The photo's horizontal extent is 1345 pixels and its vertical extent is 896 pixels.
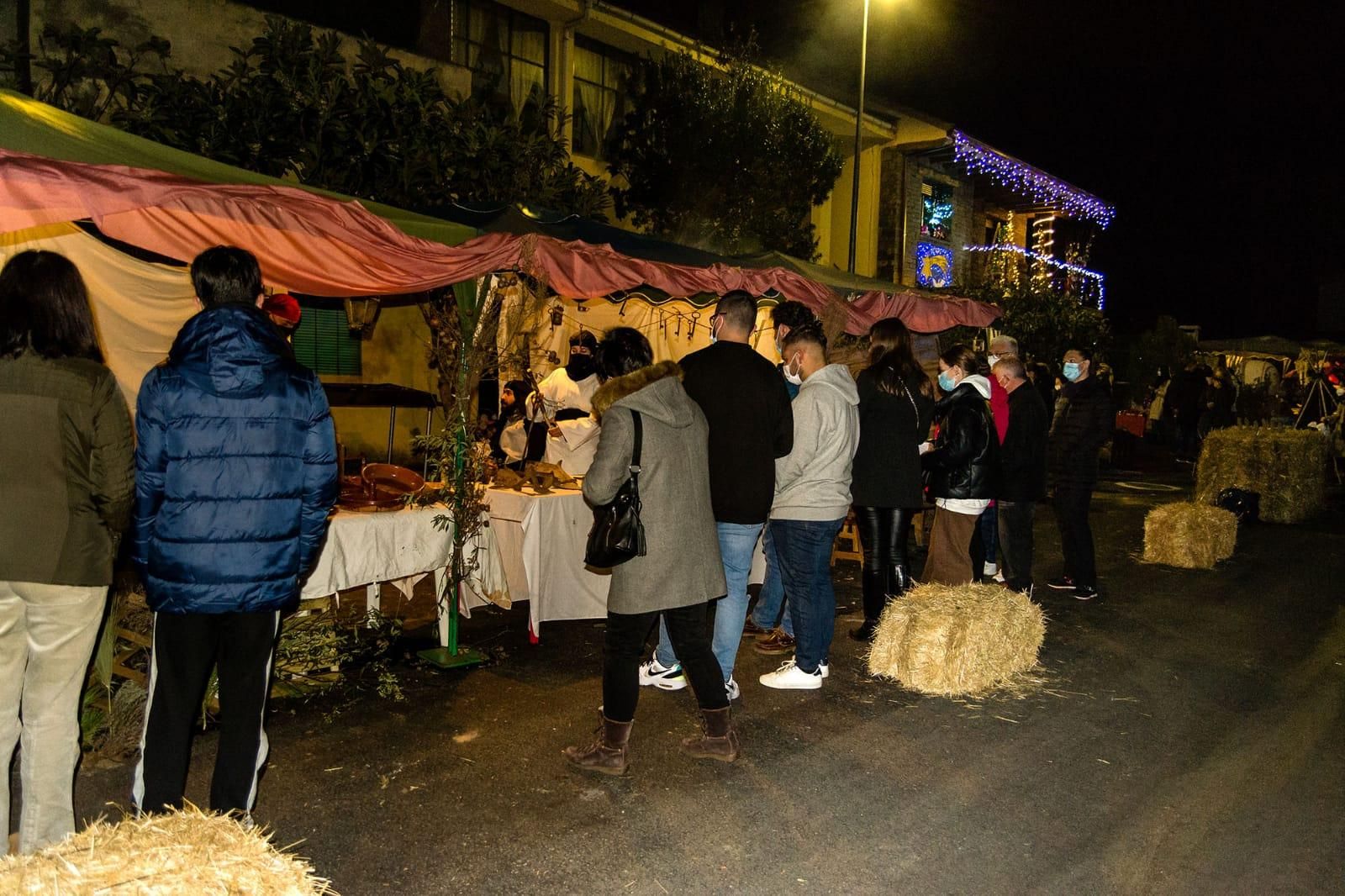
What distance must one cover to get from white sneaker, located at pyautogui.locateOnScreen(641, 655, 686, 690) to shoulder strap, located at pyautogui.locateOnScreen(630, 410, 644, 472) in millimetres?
1749

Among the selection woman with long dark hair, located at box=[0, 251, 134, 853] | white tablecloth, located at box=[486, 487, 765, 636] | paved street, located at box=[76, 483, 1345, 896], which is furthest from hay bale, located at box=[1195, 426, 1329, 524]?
woman with long dark hair, located at box=[0, 251, 134, 853]

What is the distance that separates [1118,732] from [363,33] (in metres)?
9.87

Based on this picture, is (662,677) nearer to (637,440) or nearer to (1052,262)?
(637,440)

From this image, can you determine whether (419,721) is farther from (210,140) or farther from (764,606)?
(210,140)

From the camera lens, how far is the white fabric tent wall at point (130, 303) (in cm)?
584

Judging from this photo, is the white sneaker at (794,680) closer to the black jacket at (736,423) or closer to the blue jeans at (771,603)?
the blue jeans at (771,603)

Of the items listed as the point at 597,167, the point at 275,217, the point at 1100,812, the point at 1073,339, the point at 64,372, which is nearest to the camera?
the point at 64,372

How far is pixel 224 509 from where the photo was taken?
290cm

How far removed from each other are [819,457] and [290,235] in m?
3.01

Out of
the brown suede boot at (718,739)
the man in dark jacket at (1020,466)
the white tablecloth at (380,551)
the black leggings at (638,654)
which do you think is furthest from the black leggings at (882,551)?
the white tablecloth at (380,551)

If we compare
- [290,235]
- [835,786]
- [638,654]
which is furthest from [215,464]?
[835,786]

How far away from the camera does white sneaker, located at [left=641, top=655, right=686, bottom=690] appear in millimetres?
5207

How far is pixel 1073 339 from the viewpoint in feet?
67.0

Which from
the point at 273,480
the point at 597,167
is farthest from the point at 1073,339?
the point at 273,480
